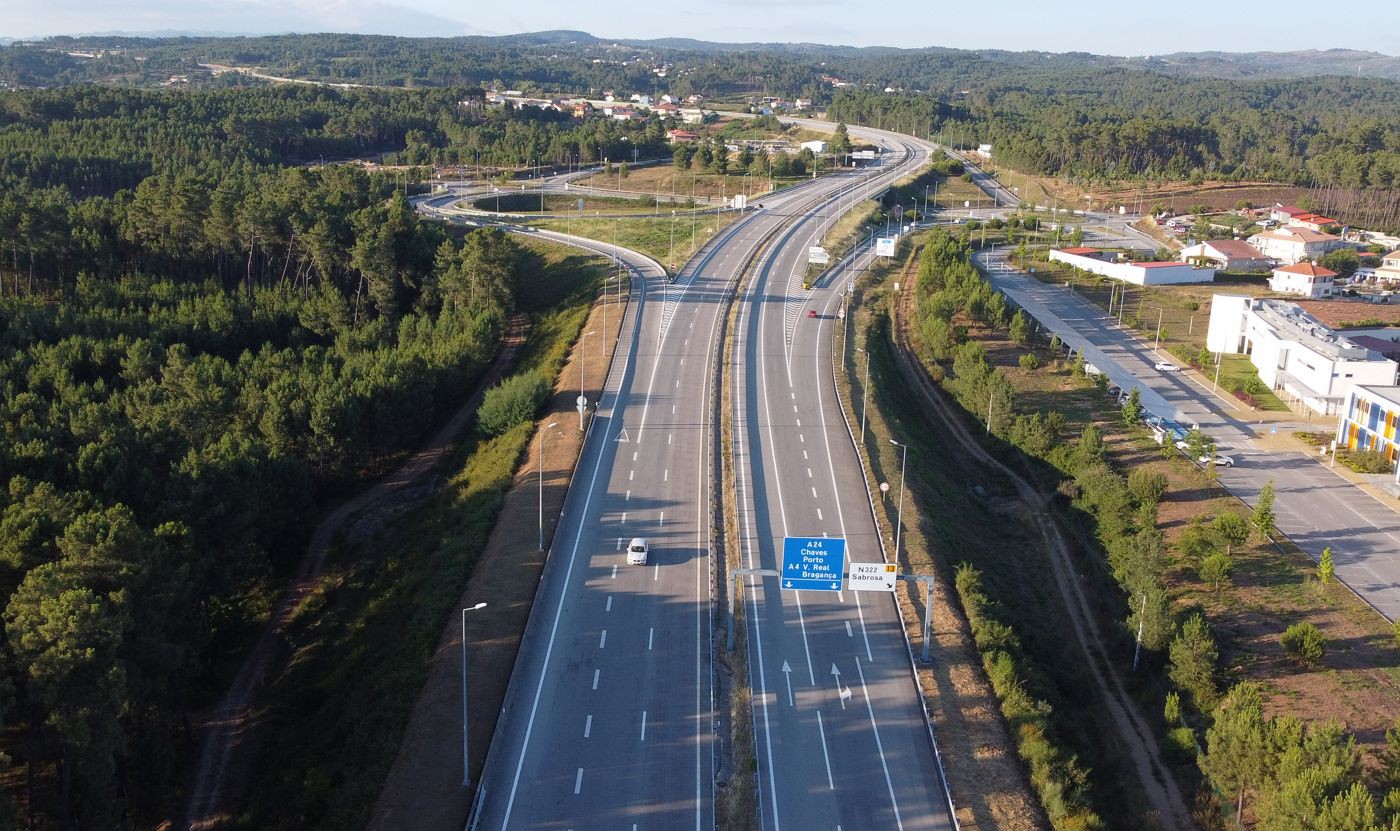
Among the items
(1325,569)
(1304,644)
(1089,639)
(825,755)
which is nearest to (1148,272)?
(1325,569)

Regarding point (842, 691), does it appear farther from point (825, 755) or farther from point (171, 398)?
point (171, 398)

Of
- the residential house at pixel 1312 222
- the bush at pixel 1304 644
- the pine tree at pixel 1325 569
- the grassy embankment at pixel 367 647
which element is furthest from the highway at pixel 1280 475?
the residential house at pixel 1312 222

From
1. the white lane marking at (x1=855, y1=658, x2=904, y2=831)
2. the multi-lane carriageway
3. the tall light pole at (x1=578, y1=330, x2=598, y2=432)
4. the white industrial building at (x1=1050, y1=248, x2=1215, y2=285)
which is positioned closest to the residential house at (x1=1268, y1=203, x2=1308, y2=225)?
the white industrial building at (x1=1050, y1=248, x2=1215, y2=285)

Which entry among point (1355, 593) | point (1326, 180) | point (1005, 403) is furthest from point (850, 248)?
point (1326, 180)

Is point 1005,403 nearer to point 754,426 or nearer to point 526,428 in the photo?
point 754,426

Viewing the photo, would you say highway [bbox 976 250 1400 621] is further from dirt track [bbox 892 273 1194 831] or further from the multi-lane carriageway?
the multi-lane carriageway

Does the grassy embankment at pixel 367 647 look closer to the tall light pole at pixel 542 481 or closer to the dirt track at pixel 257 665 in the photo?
the dirt track at pixel 257 665

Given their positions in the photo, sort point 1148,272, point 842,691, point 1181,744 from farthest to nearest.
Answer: point 1148,272 < point 1181,744 < point 842,691
